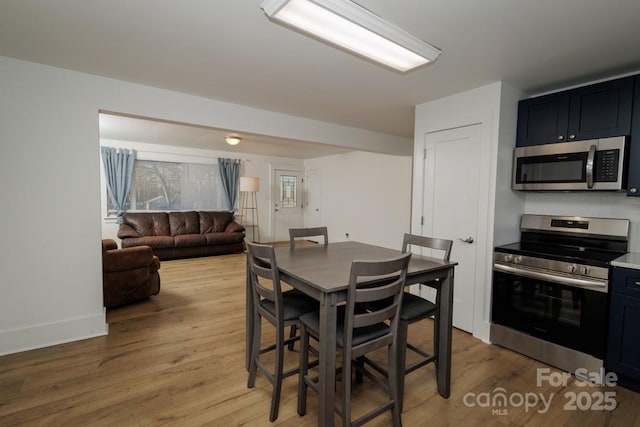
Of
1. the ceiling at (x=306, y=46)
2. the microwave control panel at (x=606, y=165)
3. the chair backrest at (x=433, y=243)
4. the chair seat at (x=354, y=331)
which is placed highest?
the ceiling at (x=306, y=46)

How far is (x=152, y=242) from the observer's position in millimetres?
5438

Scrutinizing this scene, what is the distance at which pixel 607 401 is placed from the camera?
1.95 metres

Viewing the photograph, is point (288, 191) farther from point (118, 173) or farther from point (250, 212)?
point (118, 173)

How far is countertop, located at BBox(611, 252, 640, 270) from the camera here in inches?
77.0

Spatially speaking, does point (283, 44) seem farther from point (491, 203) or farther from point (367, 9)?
point (491, 203)

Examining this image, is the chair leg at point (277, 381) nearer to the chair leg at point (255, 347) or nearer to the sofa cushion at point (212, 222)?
the chair leg at point (255, 347)

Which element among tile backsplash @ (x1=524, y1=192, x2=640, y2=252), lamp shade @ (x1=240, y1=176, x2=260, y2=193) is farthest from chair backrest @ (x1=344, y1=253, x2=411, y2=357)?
lamp shade @ (x1=240, y1=176, x2=260, y2=193)

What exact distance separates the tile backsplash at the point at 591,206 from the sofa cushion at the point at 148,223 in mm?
6036

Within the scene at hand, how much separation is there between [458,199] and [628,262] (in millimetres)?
1264

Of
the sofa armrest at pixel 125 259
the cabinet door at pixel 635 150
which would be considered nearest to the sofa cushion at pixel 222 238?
the sofa armrest at pixel 125 259

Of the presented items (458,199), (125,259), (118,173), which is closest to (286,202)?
(118,173)

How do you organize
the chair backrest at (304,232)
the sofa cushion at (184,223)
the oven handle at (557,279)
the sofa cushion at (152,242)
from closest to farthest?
the oven handle at (557,279) < the chair backrest at (304,232) < the sofa cushion at (152,242) < the sofa cushion at (184,223)

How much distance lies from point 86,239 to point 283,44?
7.68 feet

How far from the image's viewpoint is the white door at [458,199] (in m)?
2.82
